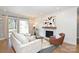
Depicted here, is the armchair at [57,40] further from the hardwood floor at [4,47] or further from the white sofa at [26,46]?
the hardwood floor at [4,47]

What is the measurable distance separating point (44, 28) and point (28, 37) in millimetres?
509

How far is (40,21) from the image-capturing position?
2703 mm

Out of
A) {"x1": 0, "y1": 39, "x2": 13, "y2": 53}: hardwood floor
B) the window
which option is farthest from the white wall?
{"x1": 0, "y1": 39, "x2": 13, "y2": 53}: hardwood floor

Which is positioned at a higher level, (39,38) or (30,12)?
(30,12)

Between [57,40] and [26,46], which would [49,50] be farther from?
[26,46]

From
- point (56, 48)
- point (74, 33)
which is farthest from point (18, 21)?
point (74, 33)

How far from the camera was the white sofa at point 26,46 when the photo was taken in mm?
2578

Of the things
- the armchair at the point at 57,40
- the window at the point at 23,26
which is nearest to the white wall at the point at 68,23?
the armchair at the point at 57,40

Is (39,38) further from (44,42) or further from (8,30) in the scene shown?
(8,30)

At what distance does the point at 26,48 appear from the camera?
2.58m

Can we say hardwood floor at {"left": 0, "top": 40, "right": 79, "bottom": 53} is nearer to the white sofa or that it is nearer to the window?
the white sofa

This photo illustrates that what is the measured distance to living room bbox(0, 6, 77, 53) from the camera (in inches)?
99.6

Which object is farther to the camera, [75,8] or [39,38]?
[39,38]

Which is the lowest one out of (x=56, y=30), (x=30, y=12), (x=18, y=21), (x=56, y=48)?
(x=56, y=48)
